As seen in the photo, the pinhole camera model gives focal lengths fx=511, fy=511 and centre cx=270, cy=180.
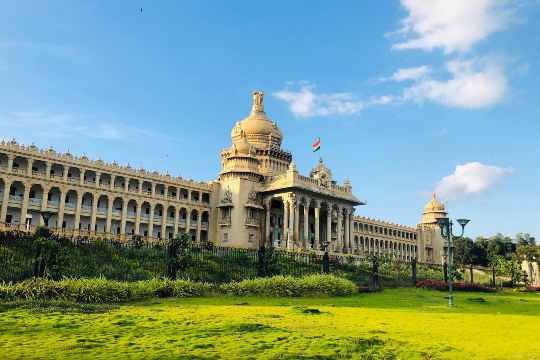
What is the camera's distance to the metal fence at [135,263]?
78.8 feet

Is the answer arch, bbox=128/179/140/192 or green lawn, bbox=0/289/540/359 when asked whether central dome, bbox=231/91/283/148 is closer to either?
arch, bbox=128/179/140/192

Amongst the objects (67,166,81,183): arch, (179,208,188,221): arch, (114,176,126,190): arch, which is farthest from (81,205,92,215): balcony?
(179,208,188,221): arch

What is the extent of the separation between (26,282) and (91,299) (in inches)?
99.2

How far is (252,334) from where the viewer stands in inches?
471

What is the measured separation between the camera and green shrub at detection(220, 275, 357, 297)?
2494 centimetres

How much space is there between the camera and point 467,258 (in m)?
99.2

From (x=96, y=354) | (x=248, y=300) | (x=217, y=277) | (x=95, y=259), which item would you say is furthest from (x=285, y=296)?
(x=96, y=354)

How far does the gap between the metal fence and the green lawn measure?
8.46 meters

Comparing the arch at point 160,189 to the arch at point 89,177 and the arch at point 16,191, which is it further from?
the arch at point 16,191

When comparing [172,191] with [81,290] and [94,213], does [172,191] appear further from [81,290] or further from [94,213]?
[81,290]

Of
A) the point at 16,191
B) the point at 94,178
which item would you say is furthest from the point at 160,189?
the point at 16,191

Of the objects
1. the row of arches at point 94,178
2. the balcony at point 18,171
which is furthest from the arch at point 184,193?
the balcony at point 18,171

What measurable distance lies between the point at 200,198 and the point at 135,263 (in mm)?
39359

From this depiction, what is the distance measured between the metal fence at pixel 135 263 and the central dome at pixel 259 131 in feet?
123
